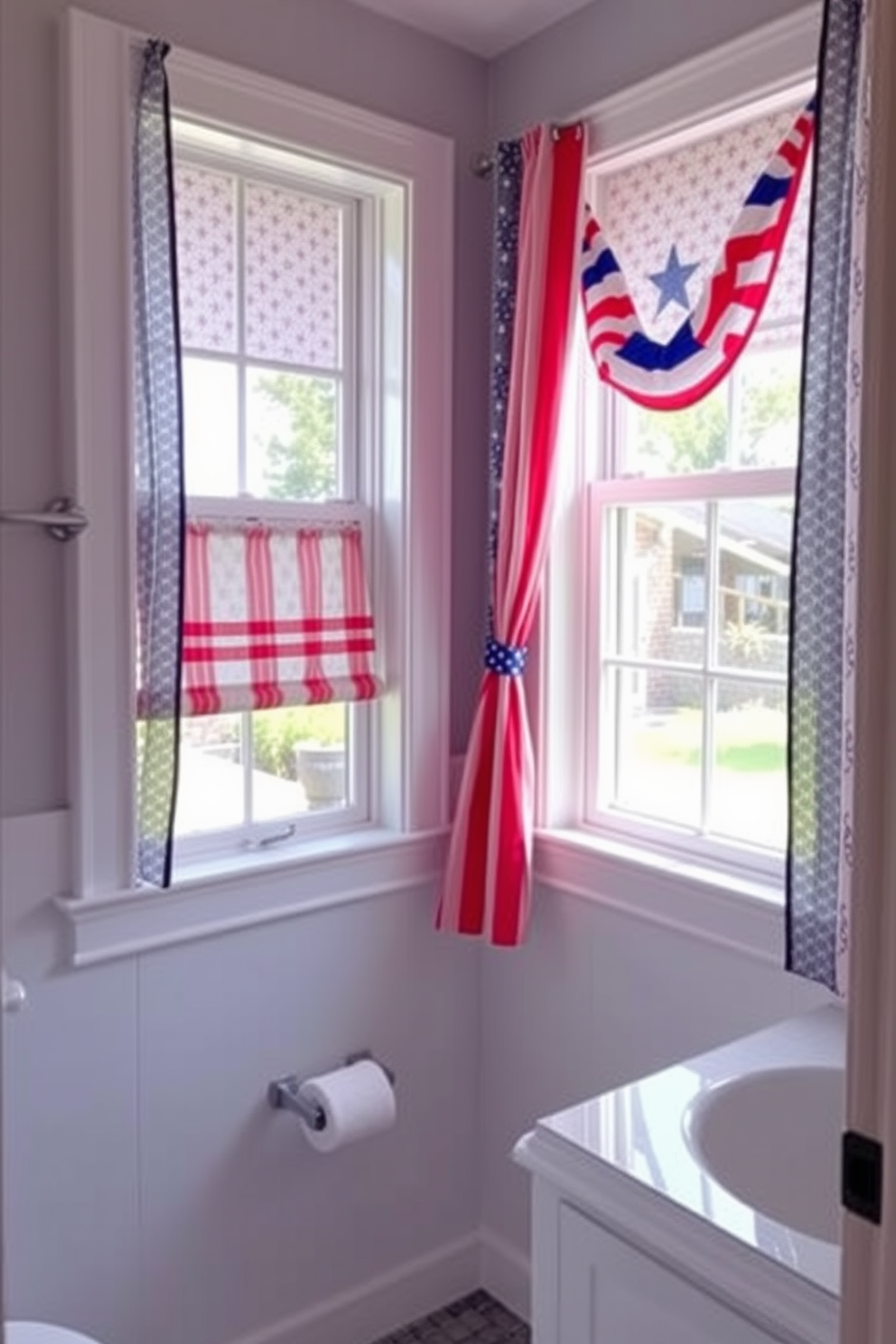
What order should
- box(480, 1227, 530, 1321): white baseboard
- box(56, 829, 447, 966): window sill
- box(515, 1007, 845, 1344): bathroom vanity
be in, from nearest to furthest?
box(515, 1007, 845, 1344): bathroom vanity → box(56, 829, 447, 966): window sill → box(480, 1227, 530, 1321): white baseboard

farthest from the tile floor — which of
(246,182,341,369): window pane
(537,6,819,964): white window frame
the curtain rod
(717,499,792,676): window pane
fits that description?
the curtain rod

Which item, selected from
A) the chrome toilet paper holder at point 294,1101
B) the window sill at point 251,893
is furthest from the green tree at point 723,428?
the chrome toilet paper holder at point 294,1101

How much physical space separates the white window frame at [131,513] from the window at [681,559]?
0.28m

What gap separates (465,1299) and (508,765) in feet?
3.83

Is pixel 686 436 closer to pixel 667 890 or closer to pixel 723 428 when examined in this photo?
pixel 723 428

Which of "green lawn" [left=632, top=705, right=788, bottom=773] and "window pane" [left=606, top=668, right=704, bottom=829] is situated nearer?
"green lawn" [left=632, top=705, right=788, bottom=773]

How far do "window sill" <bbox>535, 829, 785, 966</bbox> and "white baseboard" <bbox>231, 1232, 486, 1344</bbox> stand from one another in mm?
849

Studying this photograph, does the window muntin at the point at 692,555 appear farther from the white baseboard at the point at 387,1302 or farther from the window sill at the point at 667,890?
the white baseboard at the point at 387,1302

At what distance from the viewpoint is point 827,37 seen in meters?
1.56

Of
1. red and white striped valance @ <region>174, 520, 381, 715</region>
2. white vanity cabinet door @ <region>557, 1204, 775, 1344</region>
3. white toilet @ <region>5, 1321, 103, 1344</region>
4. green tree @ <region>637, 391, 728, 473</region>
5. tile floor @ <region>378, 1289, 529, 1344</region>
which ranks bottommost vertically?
tile floor @ <region>378, 1289, 529, 1344</region>

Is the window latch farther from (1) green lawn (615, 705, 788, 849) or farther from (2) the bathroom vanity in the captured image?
(2) the bathroom vanity

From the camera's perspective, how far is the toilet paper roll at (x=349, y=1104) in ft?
6.45

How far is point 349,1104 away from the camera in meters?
1.99

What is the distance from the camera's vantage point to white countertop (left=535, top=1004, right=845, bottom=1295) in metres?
1.21
